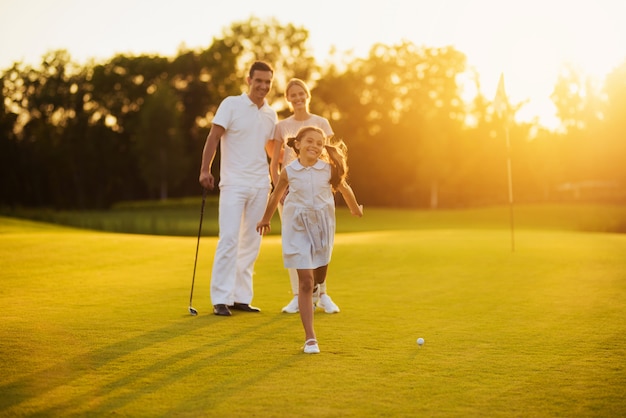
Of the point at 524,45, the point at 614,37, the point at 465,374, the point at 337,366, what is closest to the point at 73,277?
the point at 337,366

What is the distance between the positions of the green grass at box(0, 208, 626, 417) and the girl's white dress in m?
0.69

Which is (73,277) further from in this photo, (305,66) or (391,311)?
(305,66)

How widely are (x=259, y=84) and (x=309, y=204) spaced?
7.44 ft

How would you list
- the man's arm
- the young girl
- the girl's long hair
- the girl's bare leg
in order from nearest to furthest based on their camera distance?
the girl's bare leg → the young girl → the girl's long hair → the man's arm

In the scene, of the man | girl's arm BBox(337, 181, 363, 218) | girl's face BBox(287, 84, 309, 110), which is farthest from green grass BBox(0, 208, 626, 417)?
girl's face BBox(287, 84, 309, 110)

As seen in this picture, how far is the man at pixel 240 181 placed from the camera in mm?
7762

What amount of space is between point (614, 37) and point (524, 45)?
19.4 feet

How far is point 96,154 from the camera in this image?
55219 mm

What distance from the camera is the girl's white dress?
19.5 feet

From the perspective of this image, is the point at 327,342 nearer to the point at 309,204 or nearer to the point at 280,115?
the point at 309,204

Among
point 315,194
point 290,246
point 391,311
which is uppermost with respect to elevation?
point 315,194

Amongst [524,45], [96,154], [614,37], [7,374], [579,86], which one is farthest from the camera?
[96,154]

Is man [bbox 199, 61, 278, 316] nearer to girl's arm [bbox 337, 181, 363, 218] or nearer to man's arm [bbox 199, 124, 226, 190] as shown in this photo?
man's arm [bbox 199, 124, 226, 190]

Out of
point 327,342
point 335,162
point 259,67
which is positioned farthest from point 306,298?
point 259,67
